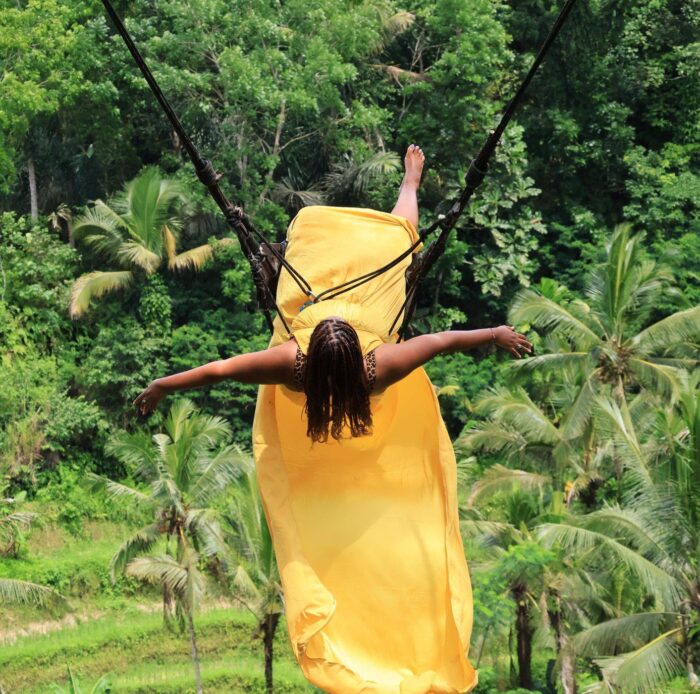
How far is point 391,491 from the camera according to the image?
495 cm

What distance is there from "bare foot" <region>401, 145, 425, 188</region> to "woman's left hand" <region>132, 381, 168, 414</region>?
1623 mm

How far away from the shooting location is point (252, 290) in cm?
2006

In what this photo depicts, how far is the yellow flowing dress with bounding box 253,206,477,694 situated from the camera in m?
4.75

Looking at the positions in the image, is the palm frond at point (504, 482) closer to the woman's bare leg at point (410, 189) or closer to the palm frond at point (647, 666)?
the palm frond at point (647, 666)

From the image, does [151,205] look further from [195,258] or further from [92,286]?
[92,286]

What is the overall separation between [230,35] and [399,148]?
3277 millimetres

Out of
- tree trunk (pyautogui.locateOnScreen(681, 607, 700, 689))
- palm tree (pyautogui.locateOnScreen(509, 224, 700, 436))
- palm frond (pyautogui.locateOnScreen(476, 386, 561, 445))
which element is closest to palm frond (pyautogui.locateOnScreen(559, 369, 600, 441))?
palm tree (pyautogui.locateOnScreen(509, 224, 700, 436))

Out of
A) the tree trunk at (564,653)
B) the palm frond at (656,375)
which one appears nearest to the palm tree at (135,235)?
the palm frond at (656,375)

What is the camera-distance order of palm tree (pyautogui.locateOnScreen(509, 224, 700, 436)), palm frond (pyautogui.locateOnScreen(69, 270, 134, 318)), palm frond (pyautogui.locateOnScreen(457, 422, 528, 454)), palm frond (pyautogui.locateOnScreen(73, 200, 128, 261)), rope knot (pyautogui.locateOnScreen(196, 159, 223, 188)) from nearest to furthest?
rope knot (pyautogui.locateOnScreen(196, 159, 223, 188)) < palm tree (pyautogui.locateOnScreen(509, 224, 700, 436)) < palm frond (pyautogui.locateOnScreen(457, 422, 528, 454)) < palm frond (pyautogui.locateOnScreen(69, 270, 134, 318)) < palm frond (pyautogui.locateOnScreen(73, 200, 128, 261))

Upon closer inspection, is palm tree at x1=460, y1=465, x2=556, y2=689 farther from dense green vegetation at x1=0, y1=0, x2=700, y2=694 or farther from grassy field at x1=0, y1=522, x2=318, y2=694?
grassy field at x1=0, y1=522, x2=318, y2=694

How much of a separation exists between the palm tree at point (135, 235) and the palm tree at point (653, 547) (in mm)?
8654

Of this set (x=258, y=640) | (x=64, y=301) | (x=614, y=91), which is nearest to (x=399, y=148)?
(x=614, y=91)

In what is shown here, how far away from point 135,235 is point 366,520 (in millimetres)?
15289

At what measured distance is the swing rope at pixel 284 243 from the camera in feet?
16.1
